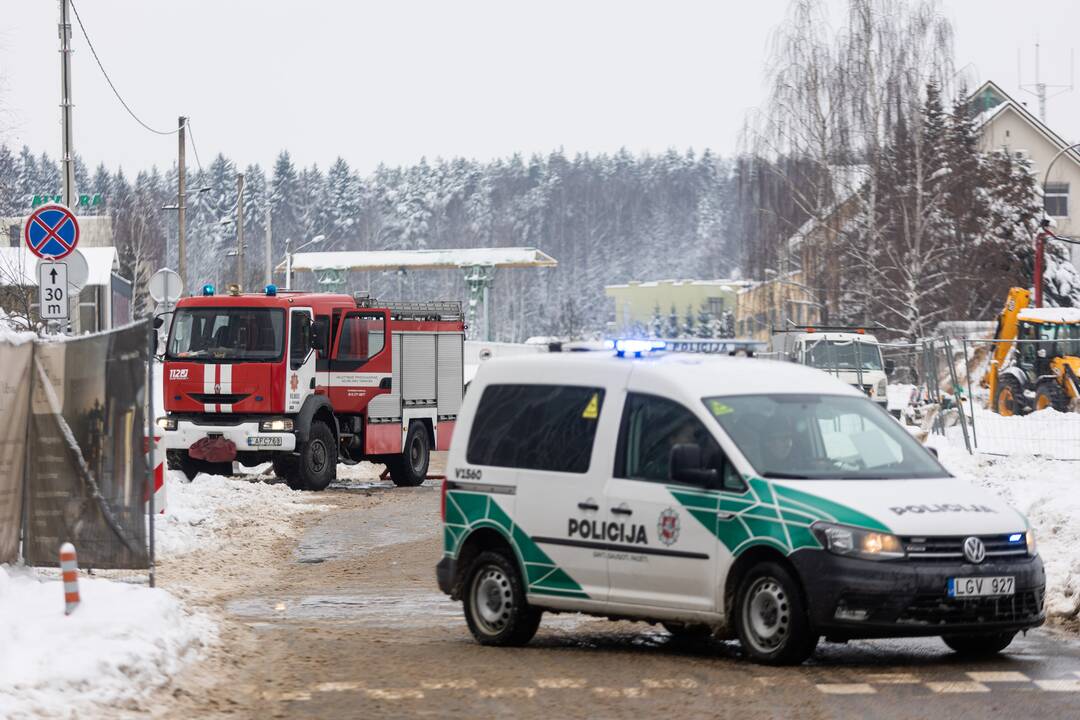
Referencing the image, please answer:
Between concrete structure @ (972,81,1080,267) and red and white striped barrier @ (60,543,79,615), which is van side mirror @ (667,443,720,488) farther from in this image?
concrete structure @ (972,81,1080,267)

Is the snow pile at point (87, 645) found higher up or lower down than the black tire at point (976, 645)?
higher up

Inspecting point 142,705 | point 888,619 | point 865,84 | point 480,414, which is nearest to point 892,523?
point 888,619

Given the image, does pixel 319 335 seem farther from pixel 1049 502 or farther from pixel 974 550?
pixel 974 550

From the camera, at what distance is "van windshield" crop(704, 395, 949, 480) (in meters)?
9.85

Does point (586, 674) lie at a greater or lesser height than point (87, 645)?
lesser

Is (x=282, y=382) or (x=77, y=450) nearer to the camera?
(x=77, y=450)

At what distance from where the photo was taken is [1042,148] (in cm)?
7031

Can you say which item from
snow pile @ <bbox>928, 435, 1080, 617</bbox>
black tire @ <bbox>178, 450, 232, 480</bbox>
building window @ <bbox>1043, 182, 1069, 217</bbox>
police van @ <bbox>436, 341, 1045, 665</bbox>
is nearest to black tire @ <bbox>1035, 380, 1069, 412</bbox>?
snow pile @ <bbox>928, 435, 1080, 617</bbox>

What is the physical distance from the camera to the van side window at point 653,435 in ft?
33.0

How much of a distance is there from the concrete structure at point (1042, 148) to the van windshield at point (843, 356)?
3332 centimetres

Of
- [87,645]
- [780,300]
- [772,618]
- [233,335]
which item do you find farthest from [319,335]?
[780,300]

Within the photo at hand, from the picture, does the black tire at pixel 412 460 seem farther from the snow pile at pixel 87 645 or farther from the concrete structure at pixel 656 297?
the concrete structure at pixel 656 297

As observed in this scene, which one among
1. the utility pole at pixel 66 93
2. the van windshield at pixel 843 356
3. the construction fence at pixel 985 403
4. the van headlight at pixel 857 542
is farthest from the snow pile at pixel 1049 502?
the utility pole at pixel 66 93

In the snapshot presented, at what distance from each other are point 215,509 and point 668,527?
11563 millimetres
